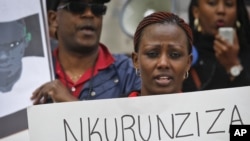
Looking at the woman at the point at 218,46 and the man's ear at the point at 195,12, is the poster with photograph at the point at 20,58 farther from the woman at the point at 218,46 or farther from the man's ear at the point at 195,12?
the man's ear at the point at 195,12

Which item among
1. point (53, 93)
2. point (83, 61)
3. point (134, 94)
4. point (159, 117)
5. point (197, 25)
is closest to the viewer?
point (159, 117)

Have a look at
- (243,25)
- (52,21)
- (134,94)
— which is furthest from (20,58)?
(243,25)

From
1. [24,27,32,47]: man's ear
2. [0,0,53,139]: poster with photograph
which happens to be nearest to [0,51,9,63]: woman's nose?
[0,0,53,139]: poster with photograph

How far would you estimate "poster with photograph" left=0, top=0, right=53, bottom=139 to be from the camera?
295 centimetres

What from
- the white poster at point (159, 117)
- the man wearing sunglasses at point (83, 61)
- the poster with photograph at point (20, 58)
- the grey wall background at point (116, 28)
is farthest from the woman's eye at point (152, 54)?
the grey wall background at point (116, 28)

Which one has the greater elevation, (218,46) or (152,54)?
(152,54)

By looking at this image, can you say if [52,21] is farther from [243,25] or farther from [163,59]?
[243,25]

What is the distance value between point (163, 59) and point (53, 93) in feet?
2.13

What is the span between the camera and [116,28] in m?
4.05

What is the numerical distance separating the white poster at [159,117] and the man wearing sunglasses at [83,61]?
0.50 metres

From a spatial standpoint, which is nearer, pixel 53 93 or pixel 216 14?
pixel 53 93

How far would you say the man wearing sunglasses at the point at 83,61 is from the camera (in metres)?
2.94

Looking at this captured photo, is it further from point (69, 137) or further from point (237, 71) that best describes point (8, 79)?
point (237, 71)

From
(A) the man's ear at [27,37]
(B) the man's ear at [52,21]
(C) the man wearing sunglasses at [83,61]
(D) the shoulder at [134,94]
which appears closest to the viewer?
(D) the shoulder at [134,94]
